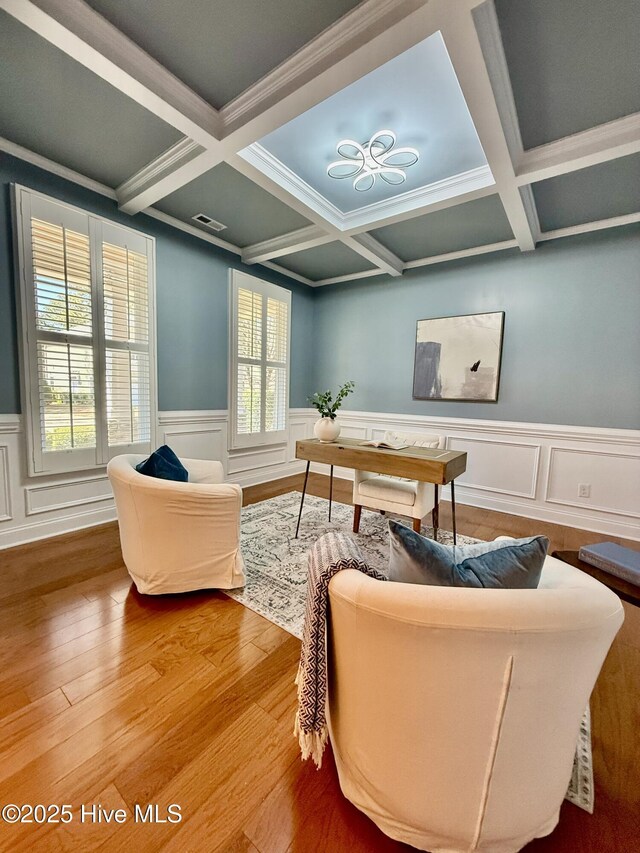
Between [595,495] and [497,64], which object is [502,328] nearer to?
[595,495]

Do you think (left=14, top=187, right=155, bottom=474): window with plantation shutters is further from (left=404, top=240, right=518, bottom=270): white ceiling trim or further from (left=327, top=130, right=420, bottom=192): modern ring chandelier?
(left=404, top=240, right=518, bottom=270): white ceiling trim

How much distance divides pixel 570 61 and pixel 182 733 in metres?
3.31

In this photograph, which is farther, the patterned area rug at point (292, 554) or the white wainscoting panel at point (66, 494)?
the white wainscoting panel at point (66, 494)

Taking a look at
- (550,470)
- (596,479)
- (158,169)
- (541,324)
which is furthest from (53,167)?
(596,479)

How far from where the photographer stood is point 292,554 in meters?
2.45

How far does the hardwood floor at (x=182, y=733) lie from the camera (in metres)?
0.92

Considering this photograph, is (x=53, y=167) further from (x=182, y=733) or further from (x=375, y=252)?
(x=182, y=733)

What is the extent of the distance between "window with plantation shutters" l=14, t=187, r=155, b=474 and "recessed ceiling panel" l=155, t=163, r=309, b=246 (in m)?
0.52

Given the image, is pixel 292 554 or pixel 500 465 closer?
pixel 292 554

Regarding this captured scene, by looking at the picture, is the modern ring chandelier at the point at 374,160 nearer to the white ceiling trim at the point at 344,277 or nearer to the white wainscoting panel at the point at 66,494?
the white ceiling trim at the point at 344,277

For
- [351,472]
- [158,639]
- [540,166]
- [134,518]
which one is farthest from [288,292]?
[158,639]

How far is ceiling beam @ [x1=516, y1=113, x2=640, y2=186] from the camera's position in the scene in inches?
74.3

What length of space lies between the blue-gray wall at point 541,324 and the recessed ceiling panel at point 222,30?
9.37ft

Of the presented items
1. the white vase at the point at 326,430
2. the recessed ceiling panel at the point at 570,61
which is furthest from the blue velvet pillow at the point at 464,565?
the recessed ceiling panel at the point at 570,61
